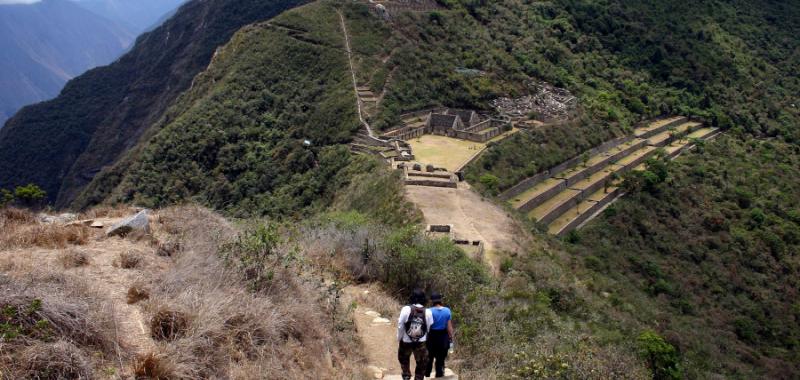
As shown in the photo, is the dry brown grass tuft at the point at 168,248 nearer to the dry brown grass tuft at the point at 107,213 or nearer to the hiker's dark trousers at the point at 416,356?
the dry brown grass tuft at the point at 107,213

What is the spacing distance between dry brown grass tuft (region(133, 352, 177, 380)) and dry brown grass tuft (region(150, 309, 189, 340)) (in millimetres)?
676

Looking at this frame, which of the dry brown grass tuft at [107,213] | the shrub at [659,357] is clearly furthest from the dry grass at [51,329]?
the shrub at [659,357]

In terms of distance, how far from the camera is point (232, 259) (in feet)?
30.6

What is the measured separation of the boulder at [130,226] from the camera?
419 inches

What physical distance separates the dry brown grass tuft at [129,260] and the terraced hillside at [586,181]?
2513cm

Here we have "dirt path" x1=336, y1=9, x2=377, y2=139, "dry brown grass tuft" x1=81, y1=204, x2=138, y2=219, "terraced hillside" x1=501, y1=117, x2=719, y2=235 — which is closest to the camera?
"dry brown grass tuft" x1=81, y1=204, x2=138, y2=219

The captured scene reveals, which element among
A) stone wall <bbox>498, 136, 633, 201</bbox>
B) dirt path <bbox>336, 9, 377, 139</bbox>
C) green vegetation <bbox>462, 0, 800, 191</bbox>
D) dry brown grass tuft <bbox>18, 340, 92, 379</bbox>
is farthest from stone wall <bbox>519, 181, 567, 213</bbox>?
dry brown grass tuft <bbox>18, 340, 92, 379</bbox>

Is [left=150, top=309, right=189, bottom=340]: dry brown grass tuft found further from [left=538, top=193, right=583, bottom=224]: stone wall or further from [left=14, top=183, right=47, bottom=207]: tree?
[left=538, top=193, right=583, bottom=224]: stone wall

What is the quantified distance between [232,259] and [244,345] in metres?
2.10

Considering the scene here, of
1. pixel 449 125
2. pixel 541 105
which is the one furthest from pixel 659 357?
pixel 541 105

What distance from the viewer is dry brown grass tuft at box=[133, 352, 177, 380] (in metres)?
6.40

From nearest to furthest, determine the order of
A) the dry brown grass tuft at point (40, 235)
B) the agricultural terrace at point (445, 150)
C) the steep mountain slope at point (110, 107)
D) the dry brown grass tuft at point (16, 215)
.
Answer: the dry brown grass tuft at point (40, 235) → the dry brown grass tuft at point (16, 215) → the agricultural terrace at point (445, 150) → the steep mountain slope at point (110, 107)

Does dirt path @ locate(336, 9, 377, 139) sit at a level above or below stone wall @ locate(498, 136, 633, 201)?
above

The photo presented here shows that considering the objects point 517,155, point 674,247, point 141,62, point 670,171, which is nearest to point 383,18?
point 517,155
